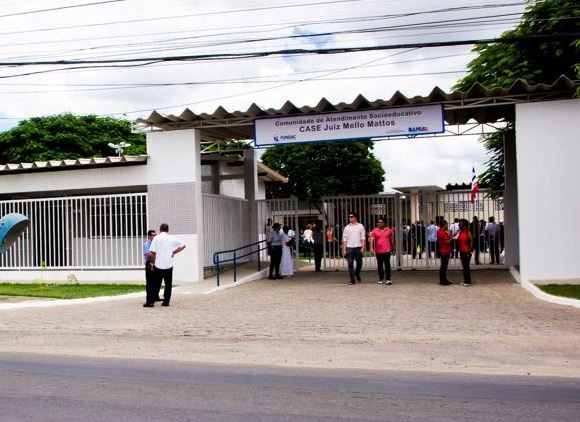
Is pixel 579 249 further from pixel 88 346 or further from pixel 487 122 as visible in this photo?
pixel 88 346

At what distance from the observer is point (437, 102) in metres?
17.1

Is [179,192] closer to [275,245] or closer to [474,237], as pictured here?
[275,245]

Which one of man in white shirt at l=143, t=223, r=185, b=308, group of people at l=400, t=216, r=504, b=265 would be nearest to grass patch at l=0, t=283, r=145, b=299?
man in white shirt at l=143, t=223, r=185, b=308

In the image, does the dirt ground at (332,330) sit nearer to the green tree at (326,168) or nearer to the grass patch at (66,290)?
the grass patch at (66,290)

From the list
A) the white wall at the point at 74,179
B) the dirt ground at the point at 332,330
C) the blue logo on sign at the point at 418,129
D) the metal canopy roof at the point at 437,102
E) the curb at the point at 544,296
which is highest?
the metal canopy roof at the point at 437,102

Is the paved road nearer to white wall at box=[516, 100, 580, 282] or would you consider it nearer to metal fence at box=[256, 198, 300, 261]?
white wall at box=[516, 100, 580, 282]

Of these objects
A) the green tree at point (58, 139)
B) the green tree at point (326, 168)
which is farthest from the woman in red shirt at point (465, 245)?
the green tree at point (326, 168)

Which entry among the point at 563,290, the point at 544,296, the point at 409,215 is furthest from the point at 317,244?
the point at 544,296

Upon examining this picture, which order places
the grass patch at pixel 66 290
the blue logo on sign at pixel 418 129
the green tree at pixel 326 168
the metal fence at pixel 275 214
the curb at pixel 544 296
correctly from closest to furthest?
the curb at pixel 544 296 < the grass patch at pixel 66 290 < the blue logo on sign at pixel 418 129 < the metal fence at pixel 275 214 < the green tree at pixel 326 168

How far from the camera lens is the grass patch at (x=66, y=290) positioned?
1634 cm

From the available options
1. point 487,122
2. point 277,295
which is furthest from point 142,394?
point 487,122

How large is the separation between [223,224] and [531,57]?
445 inches

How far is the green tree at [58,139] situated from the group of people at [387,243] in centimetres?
2680

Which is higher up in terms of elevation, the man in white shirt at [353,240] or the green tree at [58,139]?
the green tree at [58,139]
